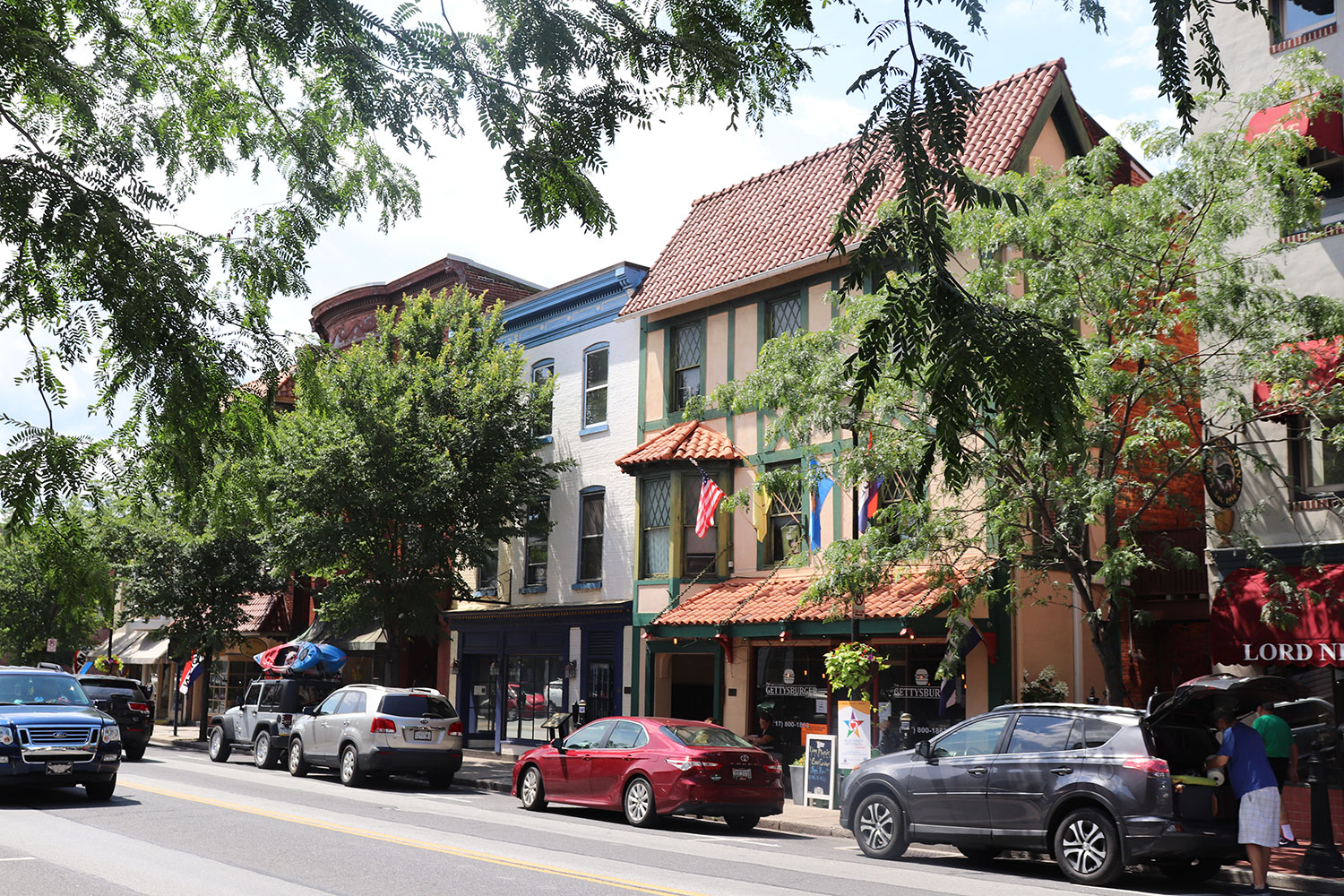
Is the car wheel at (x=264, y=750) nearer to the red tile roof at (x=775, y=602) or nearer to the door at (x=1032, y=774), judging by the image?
the red tile roof at (x=775, y=602)

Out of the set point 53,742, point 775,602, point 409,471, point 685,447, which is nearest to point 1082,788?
point 775,602

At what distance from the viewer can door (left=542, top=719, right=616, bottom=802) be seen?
16891 mm

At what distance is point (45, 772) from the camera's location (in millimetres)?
15000

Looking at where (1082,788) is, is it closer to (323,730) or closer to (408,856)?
(408,856)

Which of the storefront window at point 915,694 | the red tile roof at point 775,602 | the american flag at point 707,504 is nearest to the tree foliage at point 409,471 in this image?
the red tile roof at point 775,602

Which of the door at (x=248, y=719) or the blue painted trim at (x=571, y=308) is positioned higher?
the blue painted trim at (x=571, y=308)

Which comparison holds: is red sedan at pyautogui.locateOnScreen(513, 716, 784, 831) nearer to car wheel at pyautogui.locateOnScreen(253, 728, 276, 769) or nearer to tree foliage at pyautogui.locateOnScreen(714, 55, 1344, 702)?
tree foliage at pyautogui.locateOnScreen(714, 55, 1344, 702)

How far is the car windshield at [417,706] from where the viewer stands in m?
20.7

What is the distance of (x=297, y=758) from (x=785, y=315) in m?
12.3

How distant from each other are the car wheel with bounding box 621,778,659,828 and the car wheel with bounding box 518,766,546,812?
1837 millimetres

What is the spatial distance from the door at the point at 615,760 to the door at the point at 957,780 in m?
4.26

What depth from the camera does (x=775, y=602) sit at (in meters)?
20.9

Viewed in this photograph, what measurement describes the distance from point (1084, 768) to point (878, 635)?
7.40 metres

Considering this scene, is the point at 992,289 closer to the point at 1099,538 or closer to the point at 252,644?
the point at 1099,538
